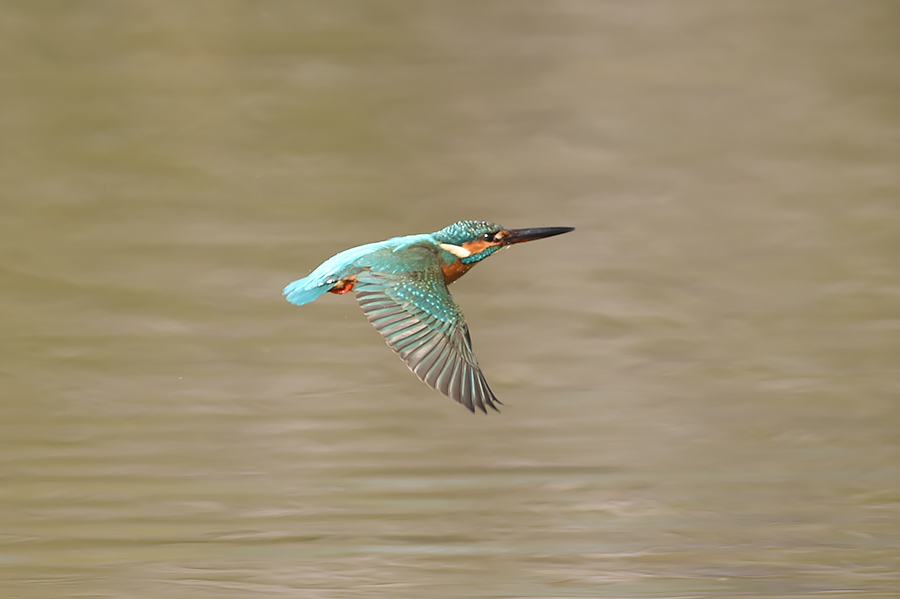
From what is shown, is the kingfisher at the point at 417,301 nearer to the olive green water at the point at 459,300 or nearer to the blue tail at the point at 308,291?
the blue tail at the point at 308,291

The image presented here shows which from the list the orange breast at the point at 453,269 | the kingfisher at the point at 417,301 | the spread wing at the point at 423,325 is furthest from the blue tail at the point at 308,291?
the orange breast at the point at 453,269

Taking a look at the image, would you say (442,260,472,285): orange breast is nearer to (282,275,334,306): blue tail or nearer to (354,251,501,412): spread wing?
(354,251,501,412): spread wing

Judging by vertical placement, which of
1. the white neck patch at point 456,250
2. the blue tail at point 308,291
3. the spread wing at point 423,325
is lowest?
the spread wing at point 423,325

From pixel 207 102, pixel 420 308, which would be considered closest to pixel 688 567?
pixel 420 308

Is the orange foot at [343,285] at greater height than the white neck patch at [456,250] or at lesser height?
lesser

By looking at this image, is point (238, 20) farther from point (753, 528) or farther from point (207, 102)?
point (753, 528)

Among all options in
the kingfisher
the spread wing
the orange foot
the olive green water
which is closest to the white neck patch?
Result: the kingfisher

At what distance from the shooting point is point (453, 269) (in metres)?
4.50

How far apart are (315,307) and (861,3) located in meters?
6.30

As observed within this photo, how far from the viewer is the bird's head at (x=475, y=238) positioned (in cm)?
450

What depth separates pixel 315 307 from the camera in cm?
758

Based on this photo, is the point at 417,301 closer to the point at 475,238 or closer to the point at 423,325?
the point at 423,325

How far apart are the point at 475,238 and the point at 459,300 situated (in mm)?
2936

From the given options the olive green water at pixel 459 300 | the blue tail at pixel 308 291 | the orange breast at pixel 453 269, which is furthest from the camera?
the olive green water at pixel 459 300
